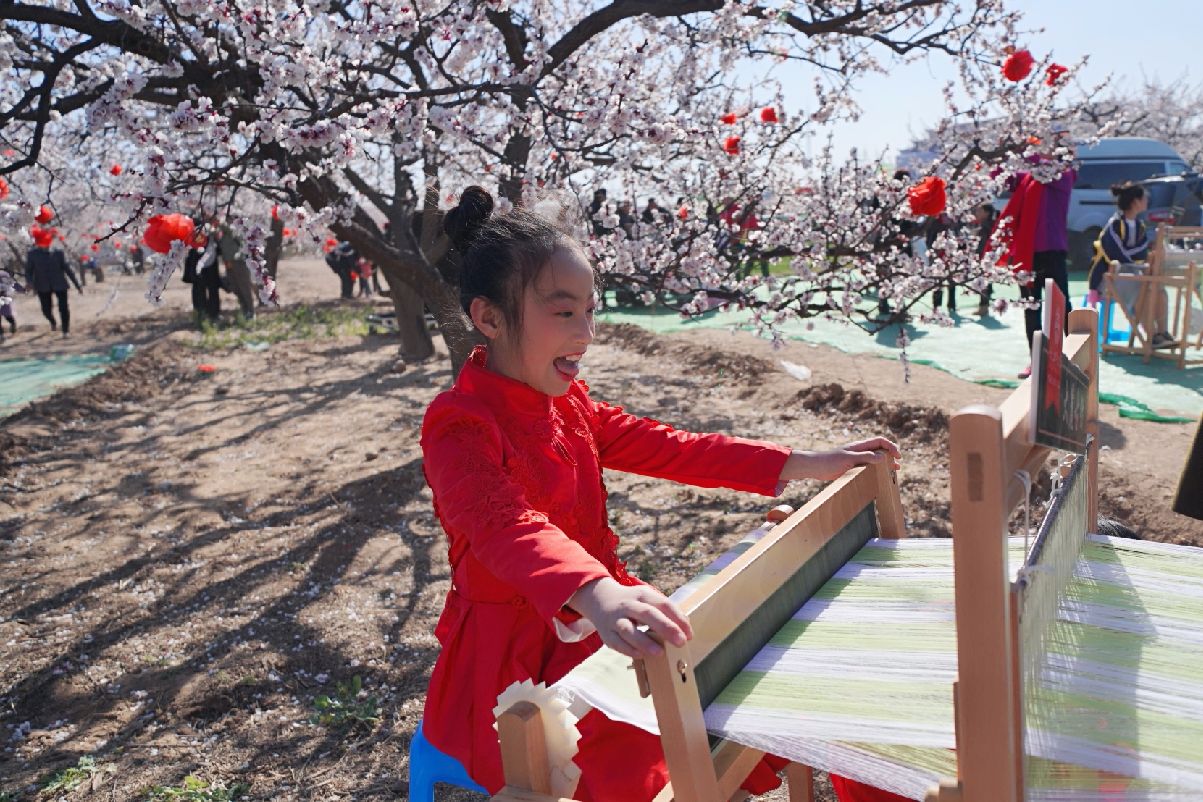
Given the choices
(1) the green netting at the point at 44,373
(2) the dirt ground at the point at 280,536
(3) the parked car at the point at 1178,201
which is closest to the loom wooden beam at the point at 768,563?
(2) the dirt ground at the point at 280,536

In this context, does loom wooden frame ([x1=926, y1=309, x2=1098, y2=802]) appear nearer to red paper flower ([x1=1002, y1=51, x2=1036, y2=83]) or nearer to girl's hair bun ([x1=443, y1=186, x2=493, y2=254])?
girl's hair bun ([x1=443, y1=186, x2=493, y2=254])

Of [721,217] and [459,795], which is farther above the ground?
[721,217]

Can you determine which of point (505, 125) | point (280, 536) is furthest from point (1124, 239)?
point (280, 536)

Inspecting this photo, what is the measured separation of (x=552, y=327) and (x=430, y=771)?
0.87 m

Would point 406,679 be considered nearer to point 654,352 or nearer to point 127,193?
point 127,193

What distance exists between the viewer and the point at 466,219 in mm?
2111

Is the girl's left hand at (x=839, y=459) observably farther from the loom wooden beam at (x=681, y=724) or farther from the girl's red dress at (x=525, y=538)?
the loom wooden beam at (x=681, y=724)

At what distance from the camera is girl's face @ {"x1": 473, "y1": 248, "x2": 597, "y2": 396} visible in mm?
1937

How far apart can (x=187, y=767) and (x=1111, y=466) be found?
14.8 ft

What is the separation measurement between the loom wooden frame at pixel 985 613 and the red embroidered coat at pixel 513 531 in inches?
21.1

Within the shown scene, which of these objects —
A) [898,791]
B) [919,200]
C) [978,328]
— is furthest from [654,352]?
[898,791]

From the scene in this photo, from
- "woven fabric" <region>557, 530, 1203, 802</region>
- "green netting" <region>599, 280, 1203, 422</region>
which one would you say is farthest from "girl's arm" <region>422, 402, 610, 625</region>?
"green netting" <region>599, 280, 1203, 422</region>

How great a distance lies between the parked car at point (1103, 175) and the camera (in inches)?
660

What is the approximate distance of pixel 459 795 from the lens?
2795mm
